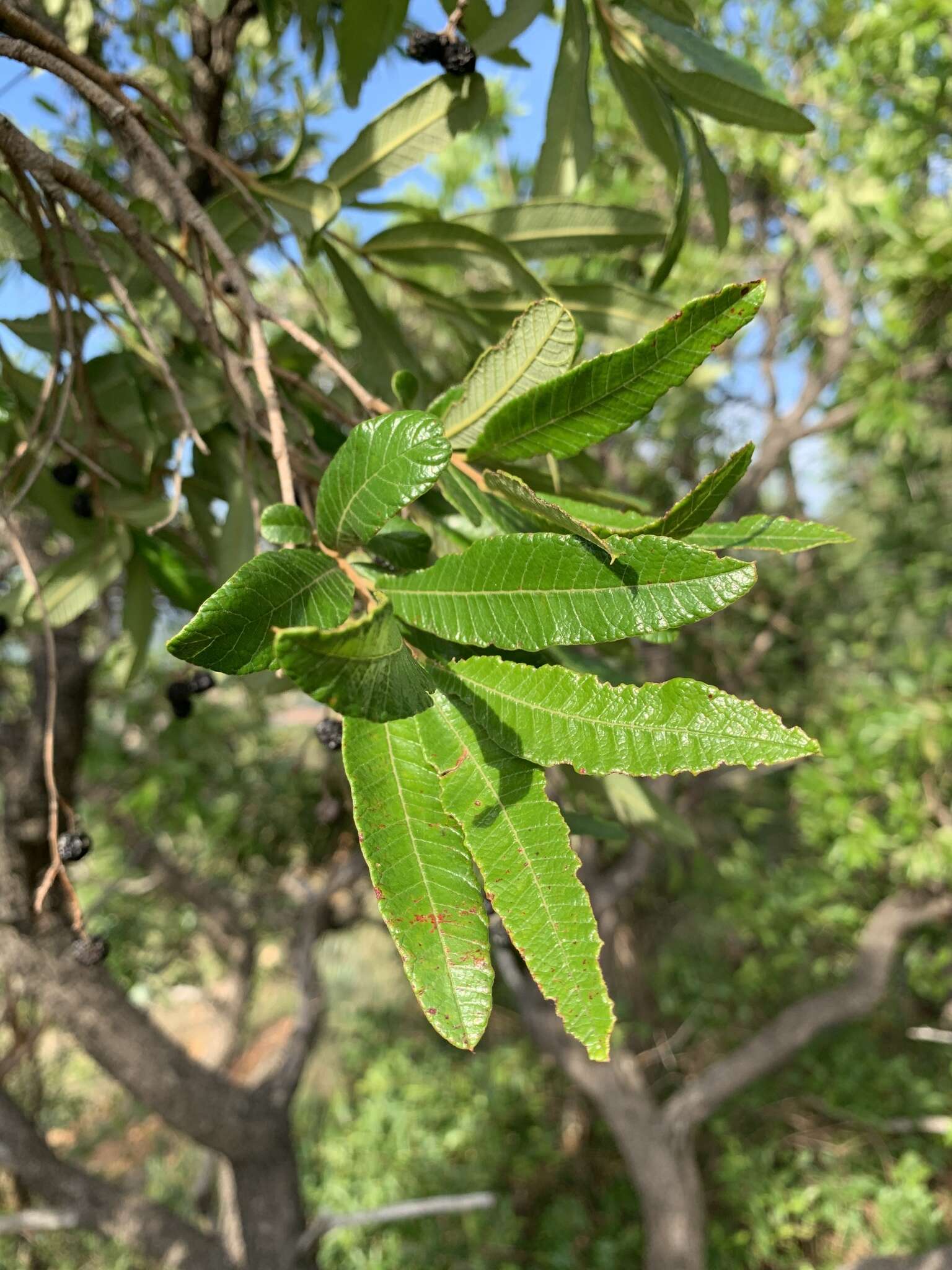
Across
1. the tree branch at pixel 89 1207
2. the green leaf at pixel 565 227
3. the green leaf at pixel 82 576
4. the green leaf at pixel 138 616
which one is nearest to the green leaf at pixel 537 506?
the green leaf at pixel 565 227

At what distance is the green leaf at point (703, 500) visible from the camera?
445 mm

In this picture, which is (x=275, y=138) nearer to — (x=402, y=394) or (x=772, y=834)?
(x=402, y=394)

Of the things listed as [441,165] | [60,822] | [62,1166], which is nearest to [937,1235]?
[62,1166]

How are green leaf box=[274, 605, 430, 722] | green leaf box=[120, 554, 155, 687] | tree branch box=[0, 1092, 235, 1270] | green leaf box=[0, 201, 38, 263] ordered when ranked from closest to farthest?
green leaf box=[274, 605, 430, 722], green leaf box=[0, 201, 38, 263], green leaf box=[120, 554, 155, 687], tree branch box=[0, 1092, 235, 1270]

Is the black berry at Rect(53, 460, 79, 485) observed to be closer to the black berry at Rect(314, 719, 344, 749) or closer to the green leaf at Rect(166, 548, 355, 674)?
→ the black berry at Rect(314, 719, 344, 749)

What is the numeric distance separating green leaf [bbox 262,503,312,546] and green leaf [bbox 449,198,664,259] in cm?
62

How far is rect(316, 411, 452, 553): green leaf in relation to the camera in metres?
0.46

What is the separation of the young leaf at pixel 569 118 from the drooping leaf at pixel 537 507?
26.7 inches

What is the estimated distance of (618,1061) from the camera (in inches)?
148

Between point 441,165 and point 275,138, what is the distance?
2402 mm

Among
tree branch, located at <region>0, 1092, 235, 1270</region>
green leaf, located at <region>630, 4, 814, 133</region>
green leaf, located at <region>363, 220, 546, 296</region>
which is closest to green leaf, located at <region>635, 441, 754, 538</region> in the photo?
green leaf, located at <region>363, 220, 546, 296</region>

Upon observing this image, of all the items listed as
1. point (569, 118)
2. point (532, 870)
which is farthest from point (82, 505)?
point (532, 870)

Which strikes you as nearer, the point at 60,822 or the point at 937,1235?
the point at 60,822

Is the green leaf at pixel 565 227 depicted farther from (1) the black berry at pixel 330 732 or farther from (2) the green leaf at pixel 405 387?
(1) the black berry at pixel 330 732
